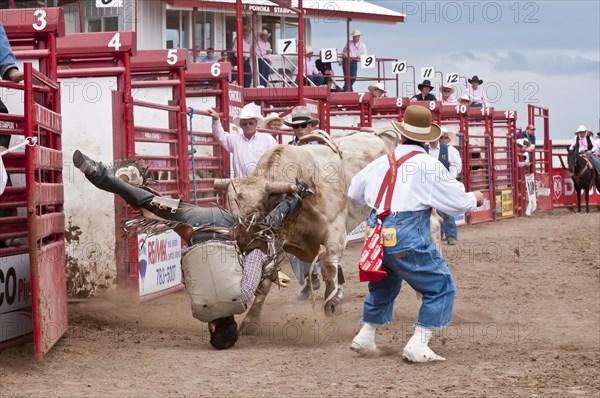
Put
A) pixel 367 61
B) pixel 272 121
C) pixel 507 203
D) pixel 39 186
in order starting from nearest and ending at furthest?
1. pixel 39 186
2. pixel 272 121
3. pixel 367 61
4. pixel 507 203

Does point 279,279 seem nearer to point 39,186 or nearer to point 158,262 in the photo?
point 39,186

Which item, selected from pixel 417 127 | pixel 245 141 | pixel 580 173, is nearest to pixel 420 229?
pixel 417 127

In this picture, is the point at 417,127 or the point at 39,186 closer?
the point at 39,186

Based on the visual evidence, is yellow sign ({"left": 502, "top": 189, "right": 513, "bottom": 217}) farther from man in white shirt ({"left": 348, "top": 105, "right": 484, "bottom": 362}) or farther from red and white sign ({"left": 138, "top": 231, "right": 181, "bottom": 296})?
man in white shirt ({"left": 348, "top": 105, "right": 484, "bottom": 362})

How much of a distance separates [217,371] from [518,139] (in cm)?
2090

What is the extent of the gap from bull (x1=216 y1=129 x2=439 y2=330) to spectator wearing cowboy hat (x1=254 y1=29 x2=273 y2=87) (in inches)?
511

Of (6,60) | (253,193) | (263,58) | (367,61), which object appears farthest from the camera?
(367,61)

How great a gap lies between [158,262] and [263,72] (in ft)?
41.4

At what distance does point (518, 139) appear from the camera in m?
26.2

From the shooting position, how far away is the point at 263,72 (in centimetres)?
2256

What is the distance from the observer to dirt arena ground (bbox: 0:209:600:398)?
19.2 ft

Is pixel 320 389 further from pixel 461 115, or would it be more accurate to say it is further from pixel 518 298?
pixel 461 115

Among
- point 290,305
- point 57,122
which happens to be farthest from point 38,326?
point 290,305

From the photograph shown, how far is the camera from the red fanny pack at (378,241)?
22.0 feet
